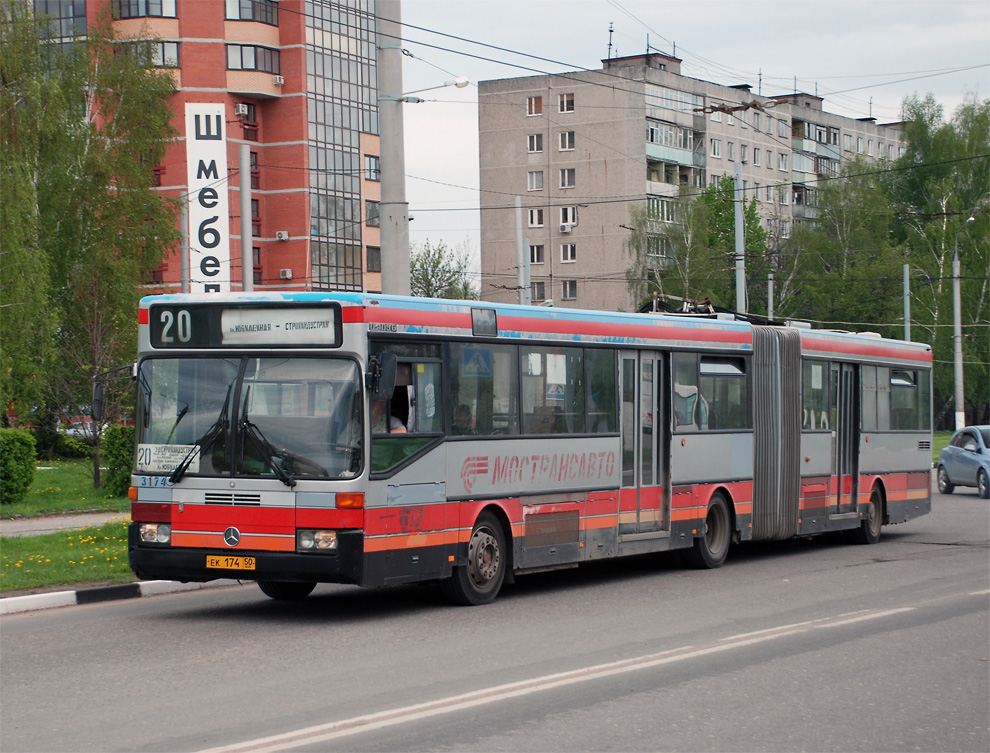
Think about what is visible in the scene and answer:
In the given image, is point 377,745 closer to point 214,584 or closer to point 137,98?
point 214,584

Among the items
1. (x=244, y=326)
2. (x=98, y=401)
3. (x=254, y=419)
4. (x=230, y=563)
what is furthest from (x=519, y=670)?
(x=98, y=401)

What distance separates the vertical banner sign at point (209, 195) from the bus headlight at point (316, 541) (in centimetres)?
1977

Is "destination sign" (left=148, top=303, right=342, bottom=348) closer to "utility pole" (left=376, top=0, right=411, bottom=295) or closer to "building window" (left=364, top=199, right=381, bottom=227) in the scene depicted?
"utility pole" (left=376, top=0, right=411, bottom=295)

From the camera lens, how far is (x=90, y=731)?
23.3 ft

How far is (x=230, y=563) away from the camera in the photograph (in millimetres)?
11141

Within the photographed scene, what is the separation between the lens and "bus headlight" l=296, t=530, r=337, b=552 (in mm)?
10945

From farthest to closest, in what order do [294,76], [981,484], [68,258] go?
[294,76]
[68,258]
[981,484]

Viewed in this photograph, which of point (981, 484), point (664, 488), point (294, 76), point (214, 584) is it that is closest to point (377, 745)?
point (214, 584)

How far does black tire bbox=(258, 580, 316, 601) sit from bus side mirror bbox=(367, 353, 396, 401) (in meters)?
2.45

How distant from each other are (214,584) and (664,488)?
201 inches

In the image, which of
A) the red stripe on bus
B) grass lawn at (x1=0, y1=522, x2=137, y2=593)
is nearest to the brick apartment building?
the red stripe on bus

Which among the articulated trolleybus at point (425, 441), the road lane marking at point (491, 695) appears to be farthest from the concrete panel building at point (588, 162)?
the road lane marking at point (491, 695)

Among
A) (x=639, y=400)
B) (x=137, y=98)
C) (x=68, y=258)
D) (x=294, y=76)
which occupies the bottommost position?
(x=639, y=400)

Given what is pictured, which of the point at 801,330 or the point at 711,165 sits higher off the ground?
the point at 711,165
